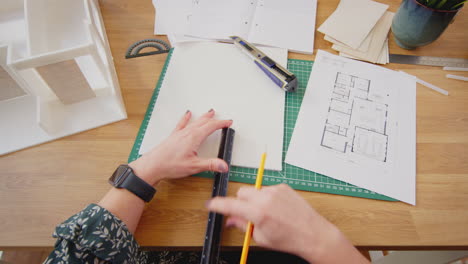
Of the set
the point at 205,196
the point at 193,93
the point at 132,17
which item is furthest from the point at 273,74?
the point at 132,17

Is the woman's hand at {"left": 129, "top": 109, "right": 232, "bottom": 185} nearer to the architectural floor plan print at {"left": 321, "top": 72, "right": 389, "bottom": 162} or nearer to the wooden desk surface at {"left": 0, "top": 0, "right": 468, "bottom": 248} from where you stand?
the wooden desk surface at {"left": 0, "top": 0, "right": 468, "bottom": 248}

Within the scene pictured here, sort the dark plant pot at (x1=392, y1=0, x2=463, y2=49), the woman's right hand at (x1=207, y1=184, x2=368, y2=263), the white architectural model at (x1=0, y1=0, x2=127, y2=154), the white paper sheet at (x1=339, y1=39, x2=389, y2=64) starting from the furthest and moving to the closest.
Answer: the white paper sheet at (x1=339, y1=39, x2=389, y2=64) < the dark plant pot at (x1=392, y1=0, x2=463, y2=49) < the white architectural model at (x1=0, y1=0, x2=127, y2=154) < the woman's right hand at (x1=207, y1=184, x2=368, y2=263)

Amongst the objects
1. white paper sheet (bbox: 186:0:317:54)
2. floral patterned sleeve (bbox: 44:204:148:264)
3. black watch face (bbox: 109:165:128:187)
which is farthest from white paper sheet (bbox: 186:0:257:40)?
floral patterned sleeve (bbox: 44:204:148:264)

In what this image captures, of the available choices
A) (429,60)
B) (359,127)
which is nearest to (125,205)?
(359,127)

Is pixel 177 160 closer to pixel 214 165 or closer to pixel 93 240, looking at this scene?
pixel 214 165

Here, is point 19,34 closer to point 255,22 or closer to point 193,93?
point 193,93

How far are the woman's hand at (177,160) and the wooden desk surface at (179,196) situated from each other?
4 centimetres

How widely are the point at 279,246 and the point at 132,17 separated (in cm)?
81

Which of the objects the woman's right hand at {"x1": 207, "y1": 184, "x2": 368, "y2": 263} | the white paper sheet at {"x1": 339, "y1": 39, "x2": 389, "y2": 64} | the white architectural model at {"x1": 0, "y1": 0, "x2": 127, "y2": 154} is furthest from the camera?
the white paper sheet at {"x1": 339, "y1": 39, "x2": 389, "y2": 64}

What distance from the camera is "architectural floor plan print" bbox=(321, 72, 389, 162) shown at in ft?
2.02

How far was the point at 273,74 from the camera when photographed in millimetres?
688

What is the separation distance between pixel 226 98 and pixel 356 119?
343 millimetres

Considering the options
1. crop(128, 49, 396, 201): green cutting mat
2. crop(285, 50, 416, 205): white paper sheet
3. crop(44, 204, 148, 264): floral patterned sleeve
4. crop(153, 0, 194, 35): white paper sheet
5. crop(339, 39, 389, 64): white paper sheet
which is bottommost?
crop(44, 204, 148, 264): floral patterned sleeve

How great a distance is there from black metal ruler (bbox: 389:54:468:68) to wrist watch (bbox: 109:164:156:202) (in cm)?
77
